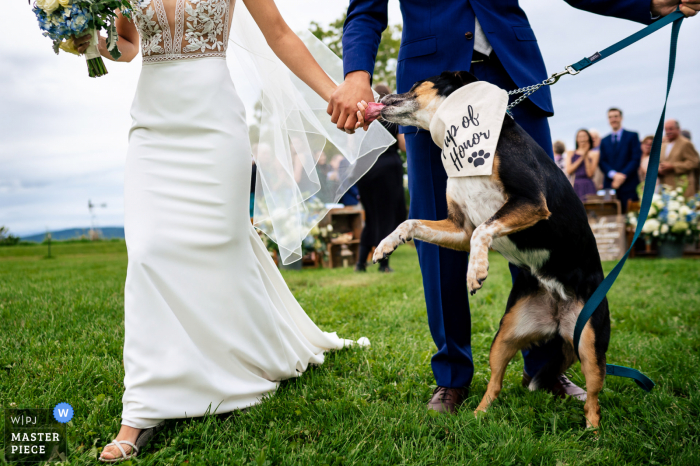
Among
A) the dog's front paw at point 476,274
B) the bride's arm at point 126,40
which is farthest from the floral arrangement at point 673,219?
the bride's arm at point 126,40

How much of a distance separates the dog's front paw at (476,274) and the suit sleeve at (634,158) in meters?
9.75

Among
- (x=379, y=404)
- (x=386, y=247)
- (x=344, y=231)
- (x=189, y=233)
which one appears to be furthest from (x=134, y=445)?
(x=344, y=231)

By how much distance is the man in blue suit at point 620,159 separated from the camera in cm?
977

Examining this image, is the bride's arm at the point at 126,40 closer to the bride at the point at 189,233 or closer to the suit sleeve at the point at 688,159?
the bride at the point at 189,233

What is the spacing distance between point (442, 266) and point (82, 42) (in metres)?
2.07

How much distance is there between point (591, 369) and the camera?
2.13 meters

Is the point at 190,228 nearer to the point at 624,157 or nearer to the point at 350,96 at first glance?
the point at 350,96

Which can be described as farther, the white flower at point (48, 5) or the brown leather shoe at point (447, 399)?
the brown leather shoe at point (447, 399)

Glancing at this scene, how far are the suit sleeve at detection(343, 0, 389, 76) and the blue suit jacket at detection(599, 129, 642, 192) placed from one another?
29.9 ft

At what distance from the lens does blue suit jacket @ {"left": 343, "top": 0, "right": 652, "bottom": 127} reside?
7.29ft

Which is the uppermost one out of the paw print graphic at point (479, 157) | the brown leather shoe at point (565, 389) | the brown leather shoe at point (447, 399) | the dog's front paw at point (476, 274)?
the paw print graphic at point (479, 157)

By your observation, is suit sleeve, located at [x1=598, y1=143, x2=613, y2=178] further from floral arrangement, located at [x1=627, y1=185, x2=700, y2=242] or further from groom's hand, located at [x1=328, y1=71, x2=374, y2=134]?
groom's hand, located at [x1=328, y1=71, x2=374, y2=134]

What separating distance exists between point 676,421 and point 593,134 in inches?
390

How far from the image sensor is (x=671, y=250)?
9.63 m
